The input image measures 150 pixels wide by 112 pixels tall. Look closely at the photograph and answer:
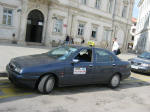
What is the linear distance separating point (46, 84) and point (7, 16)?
622 inches

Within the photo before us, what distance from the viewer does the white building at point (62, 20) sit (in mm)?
18719

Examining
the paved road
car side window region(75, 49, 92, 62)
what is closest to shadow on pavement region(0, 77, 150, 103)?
the paved road

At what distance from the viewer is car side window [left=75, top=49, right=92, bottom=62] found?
228 inches

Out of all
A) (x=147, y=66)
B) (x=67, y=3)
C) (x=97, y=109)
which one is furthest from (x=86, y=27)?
(x=97, y=109)

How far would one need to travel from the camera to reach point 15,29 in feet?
62.1

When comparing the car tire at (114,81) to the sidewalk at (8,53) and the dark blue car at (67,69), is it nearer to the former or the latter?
the dark blue car at (67,69)

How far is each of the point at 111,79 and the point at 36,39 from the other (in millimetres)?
16633

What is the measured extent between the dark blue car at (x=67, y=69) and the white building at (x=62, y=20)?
47.0ft

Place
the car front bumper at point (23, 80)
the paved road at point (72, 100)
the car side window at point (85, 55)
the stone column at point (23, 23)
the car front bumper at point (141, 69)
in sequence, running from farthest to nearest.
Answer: the stone column at point (23, 23) → the car front bumper at point (141, 69) → the car side window at point (85, 55) → the car front bumper at point (23, 80) → the paved road at point (72, 100)

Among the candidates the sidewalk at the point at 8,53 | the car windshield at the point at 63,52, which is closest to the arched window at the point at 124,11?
the sidewalk at the point at 8,53

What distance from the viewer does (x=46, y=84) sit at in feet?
16.2

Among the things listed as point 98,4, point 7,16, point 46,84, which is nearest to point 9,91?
point 46,84

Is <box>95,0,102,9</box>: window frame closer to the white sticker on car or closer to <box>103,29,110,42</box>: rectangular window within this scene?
<box>103,29,110,42</box>: rectangular window

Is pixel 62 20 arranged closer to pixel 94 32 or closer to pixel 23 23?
pixel 23 23
